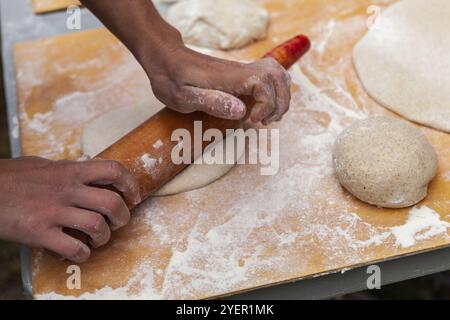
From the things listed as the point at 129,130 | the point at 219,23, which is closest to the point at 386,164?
the point at 129,130

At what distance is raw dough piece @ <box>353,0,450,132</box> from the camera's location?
1718mm

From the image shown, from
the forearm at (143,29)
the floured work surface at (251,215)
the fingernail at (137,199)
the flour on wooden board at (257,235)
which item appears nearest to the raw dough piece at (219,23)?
the floured work surface at (251,215)

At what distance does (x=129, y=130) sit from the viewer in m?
1.71

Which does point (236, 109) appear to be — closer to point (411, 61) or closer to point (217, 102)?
point (217, 102)

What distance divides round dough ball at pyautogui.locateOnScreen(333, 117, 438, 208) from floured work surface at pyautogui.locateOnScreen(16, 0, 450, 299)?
0.17 feet

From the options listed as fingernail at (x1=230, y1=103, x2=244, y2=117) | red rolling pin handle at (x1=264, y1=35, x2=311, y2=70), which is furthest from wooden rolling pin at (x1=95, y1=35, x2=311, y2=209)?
red rolling pin handle at (x1=264, y1=35, x2=311, y2=70)

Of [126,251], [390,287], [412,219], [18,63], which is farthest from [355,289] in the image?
[18,63]

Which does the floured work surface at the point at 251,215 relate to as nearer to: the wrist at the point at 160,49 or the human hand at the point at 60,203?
the human hand at the point at 60,203

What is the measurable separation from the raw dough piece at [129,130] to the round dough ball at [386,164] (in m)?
0.34

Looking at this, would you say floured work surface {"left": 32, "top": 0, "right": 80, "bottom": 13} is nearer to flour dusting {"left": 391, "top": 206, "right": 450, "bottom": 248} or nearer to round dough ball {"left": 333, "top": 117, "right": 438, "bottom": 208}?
round dough ball {"left": 333, "top": 117, "right": 438, "bottom": 208}

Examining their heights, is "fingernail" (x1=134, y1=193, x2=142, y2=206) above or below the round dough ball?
below

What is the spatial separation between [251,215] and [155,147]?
1.03ft

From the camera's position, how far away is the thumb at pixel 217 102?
143 centimetres
